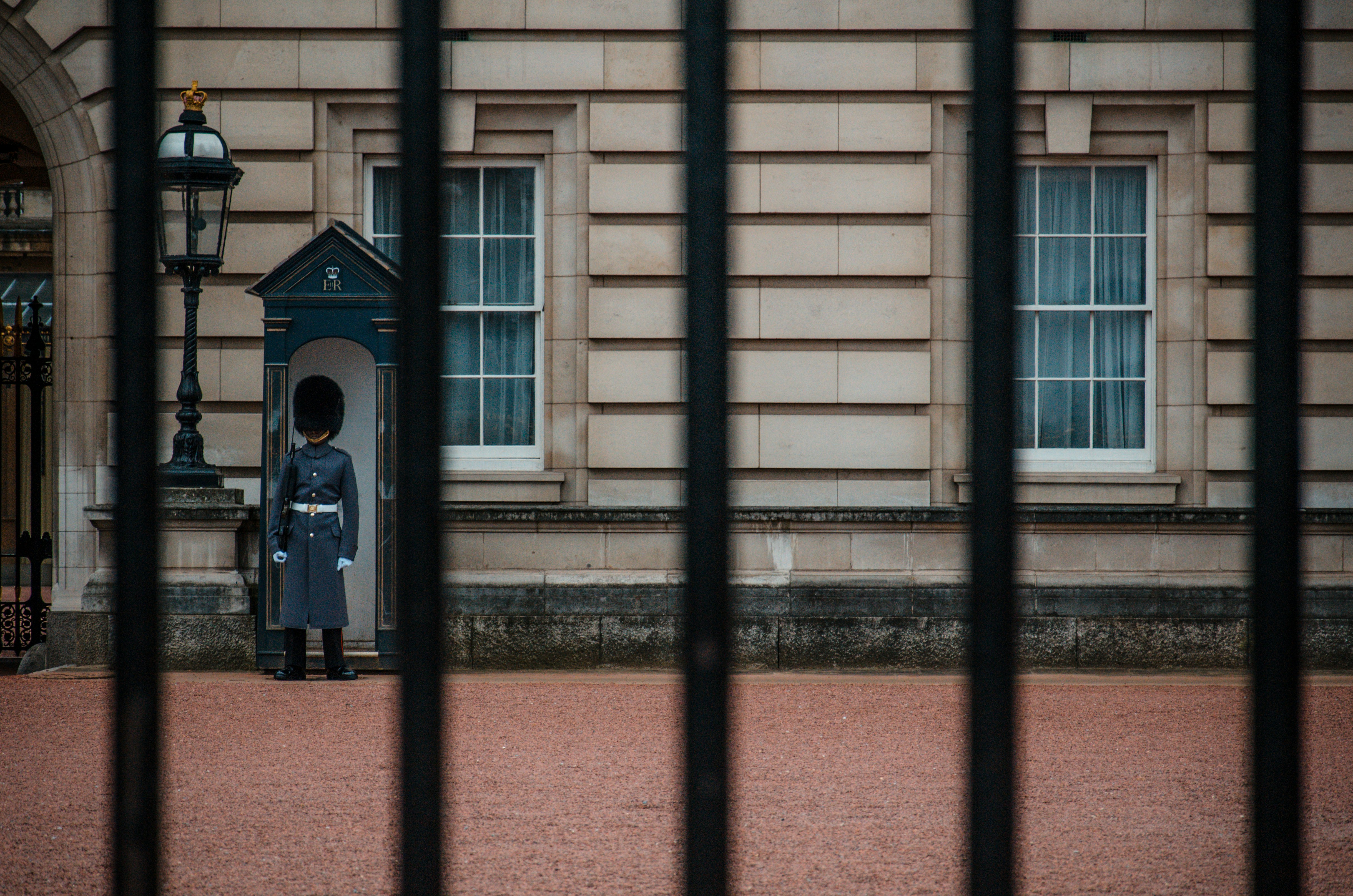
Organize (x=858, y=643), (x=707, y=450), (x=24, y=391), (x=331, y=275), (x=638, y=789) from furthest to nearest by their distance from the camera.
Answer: (x=24, y=391), (x=858, y=643), (x=331, y=275), (x=638, y=789), (x=707, y=450)

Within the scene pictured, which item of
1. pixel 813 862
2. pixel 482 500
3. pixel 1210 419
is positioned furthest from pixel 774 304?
pixel 813 862

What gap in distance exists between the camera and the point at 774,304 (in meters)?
9.65

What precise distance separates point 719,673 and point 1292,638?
15.9 inches

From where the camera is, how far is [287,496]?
8.43 meters

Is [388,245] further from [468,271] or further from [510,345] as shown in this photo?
[510,345]

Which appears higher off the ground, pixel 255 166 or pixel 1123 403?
pixel 255 166

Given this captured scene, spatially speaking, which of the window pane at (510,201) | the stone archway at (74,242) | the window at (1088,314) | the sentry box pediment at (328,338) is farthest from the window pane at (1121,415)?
the stone archway at (74,242)

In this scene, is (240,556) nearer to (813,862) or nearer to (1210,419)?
(813,862)

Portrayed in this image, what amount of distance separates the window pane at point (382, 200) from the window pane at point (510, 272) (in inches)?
30.2

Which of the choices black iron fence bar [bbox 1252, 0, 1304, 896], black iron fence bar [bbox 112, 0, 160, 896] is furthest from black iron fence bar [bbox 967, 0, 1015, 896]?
black iron fence bar [bbox 112, 0, 160, 896]

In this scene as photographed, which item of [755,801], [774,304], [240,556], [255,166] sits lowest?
[755,801]

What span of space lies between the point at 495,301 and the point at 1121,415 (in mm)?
4950

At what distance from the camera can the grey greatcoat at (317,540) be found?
27.3ft

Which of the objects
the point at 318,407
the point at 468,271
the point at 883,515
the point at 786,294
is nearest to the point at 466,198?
the point at 468,271
